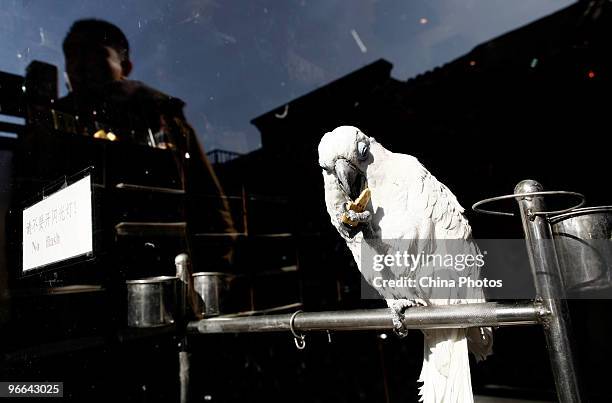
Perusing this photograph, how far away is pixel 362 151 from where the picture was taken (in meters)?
1.16

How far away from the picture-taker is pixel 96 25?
202 centimetres

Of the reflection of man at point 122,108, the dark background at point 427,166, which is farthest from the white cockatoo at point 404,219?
the reflection of man at point 122,108

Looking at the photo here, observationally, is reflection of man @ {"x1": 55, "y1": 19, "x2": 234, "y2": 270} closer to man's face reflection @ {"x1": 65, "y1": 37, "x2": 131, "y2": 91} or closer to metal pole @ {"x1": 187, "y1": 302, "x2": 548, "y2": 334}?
man's face reflection @ {"x1": 65, "y1": 37, "x2": 131, "y2": 91}

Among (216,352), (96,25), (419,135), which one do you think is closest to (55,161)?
(96,25)

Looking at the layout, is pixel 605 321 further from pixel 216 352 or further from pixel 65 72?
pixel 65 72

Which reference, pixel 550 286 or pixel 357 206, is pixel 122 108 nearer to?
pixel 357 206

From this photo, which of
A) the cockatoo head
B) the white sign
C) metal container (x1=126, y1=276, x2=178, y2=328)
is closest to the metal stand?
the cockatoo head

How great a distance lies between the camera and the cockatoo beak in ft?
3.69

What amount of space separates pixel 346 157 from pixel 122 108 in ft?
5.97

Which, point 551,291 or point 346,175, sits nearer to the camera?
point 551,291

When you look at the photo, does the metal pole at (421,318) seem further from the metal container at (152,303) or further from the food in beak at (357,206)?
the metal container at (152,303)

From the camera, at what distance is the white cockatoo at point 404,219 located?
43.7 inches

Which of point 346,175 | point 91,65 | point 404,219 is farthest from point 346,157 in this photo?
point 91,65

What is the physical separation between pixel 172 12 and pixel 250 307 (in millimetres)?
2013
